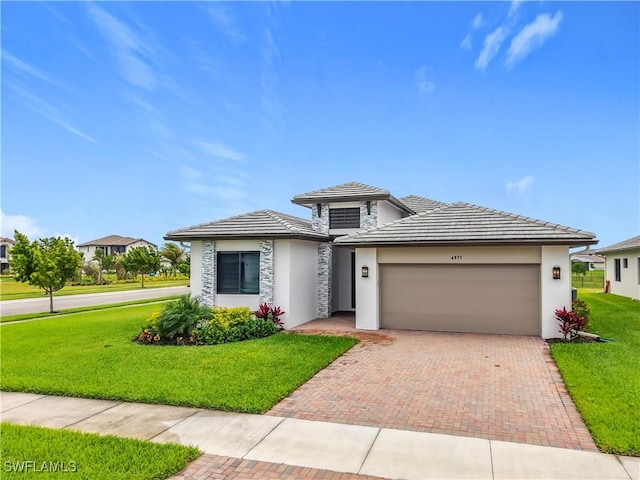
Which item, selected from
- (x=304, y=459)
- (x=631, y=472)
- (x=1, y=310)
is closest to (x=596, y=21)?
(x=631, y=472)

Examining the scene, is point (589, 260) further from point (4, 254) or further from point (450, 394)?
point (4, 254)

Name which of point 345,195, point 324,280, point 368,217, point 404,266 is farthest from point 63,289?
point 404,266

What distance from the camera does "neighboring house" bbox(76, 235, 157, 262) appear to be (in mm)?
74562

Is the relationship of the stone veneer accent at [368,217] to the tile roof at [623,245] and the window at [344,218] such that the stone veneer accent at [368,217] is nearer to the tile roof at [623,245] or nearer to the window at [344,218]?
the window at [344,218]

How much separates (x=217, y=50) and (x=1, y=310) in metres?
17.7

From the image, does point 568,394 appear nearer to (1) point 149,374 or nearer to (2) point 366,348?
(2) point 366,348

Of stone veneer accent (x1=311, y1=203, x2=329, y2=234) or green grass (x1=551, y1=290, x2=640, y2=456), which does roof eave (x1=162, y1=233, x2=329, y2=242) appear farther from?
green grass (x1=551, y1=290, x2=640, y2=456)

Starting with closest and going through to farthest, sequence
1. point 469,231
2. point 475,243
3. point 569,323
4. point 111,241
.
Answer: point 569,323, point 475,243, point 469,231, point 111,241

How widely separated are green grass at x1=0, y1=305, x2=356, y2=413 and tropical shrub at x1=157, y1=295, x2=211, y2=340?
0.81m

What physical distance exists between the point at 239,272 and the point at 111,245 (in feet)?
230

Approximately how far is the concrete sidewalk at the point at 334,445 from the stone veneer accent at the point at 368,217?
35.6ft

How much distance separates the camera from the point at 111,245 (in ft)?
246

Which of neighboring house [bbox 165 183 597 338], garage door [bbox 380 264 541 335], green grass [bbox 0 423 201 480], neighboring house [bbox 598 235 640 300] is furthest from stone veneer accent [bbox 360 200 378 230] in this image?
neighboring house [bbox 598 235 640 300]

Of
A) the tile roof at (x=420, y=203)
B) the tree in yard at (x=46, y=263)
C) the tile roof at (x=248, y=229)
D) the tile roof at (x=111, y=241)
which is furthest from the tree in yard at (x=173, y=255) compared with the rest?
the tile roof at (x=248, y=229)
